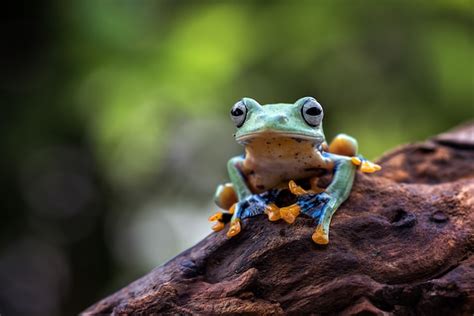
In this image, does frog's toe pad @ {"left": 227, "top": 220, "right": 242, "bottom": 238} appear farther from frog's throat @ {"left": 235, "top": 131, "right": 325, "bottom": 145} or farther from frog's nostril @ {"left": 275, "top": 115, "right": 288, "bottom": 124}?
frog's nostril @ {"left": 275, "top": 115, "right": 288, "bottom": 124}

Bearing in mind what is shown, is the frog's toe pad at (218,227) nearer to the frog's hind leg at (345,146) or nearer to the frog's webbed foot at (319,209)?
the frog's webbed foot at (319,209)

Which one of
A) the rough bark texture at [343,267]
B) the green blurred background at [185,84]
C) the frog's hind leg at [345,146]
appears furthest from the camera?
the green blurred background at [185,84]

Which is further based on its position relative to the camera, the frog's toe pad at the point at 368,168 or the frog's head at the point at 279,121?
the frog's toe pad at the point at 368,168

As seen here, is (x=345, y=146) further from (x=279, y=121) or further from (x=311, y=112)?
(x=279, y=121)

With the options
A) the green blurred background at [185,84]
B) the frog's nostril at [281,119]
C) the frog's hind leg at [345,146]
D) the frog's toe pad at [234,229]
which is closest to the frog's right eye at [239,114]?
the frog's nostril at [281,119]

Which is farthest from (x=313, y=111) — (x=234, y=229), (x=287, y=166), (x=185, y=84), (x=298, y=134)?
(x=185, y=84)

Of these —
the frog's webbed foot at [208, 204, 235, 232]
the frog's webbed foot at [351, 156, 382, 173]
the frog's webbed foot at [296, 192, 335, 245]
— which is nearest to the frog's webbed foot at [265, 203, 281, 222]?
the frog's webbed foot at [296, 192, 335, 245]

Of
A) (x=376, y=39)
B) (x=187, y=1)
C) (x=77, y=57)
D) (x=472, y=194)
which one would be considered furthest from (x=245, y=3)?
(x=472, y=194)
